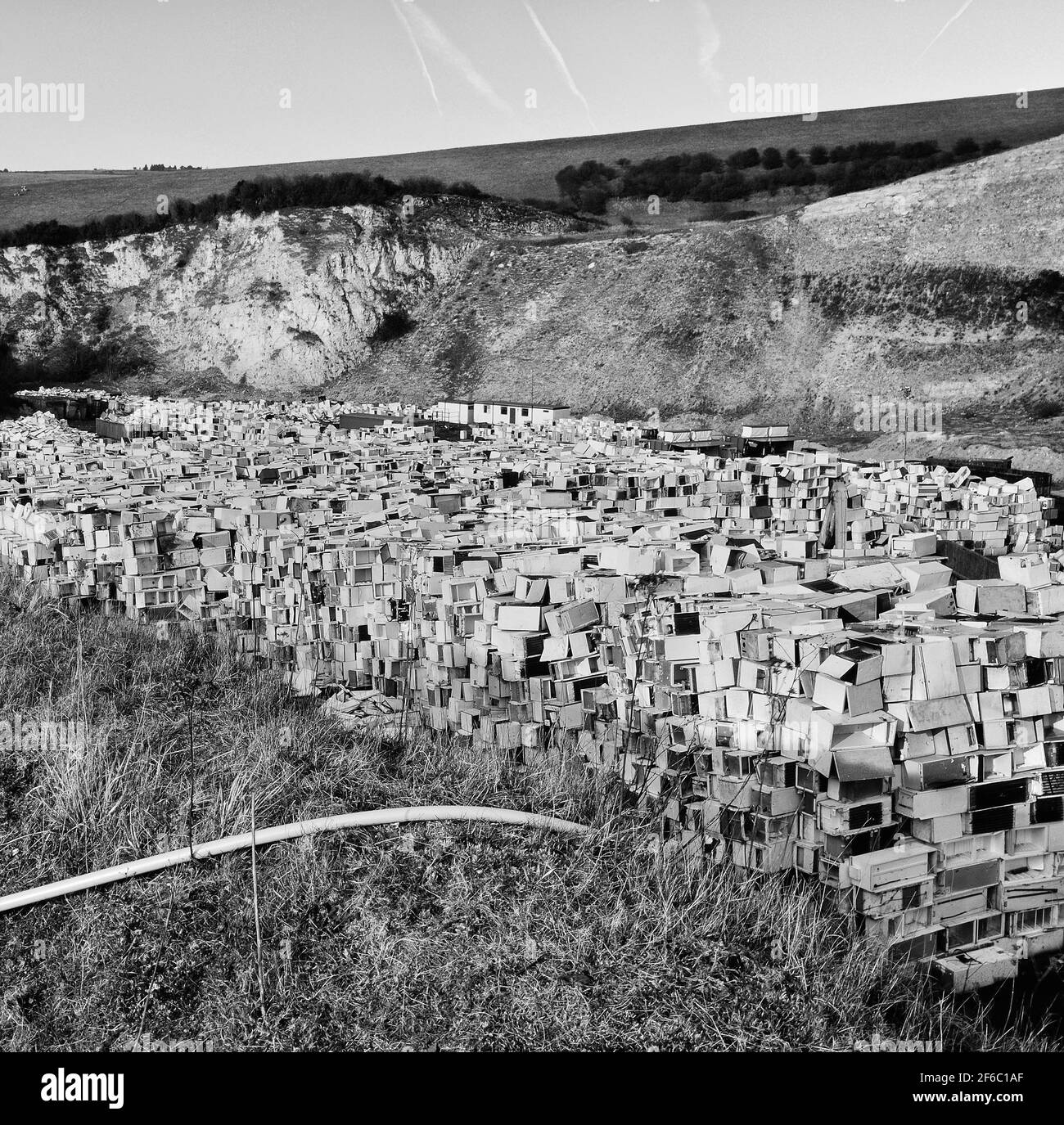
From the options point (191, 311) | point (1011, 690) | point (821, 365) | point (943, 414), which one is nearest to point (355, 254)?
point (191, 311)

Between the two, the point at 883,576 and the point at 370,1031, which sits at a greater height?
the point at 883,576

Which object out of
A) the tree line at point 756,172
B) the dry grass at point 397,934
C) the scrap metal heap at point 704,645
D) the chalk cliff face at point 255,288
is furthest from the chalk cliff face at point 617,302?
the dry grass at point 397,934

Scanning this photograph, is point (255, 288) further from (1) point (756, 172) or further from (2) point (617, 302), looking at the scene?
(1) point (756, 172)

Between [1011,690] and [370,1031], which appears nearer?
[370,1031]

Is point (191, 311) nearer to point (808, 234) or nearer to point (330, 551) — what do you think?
point (808, 234)

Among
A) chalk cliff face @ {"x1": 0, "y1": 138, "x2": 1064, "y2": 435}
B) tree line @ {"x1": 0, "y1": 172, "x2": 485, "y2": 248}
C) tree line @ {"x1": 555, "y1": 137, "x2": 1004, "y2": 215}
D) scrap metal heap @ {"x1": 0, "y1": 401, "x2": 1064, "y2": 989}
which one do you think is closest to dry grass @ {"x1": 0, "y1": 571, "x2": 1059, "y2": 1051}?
scrap metal heap @ {"x1": 0, "y1": 401, "x2": 1064, "y2": 989}

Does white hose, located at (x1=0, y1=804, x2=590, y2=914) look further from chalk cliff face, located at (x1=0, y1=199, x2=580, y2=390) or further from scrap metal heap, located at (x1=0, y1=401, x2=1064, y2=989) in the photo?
chalk cliff face, located at (x1=0, y1=199, x2=580, y2=390)

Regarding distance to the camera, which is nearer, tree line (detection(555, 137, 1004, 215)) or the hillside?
tree line (detection(555, 137, 1004, 215))
